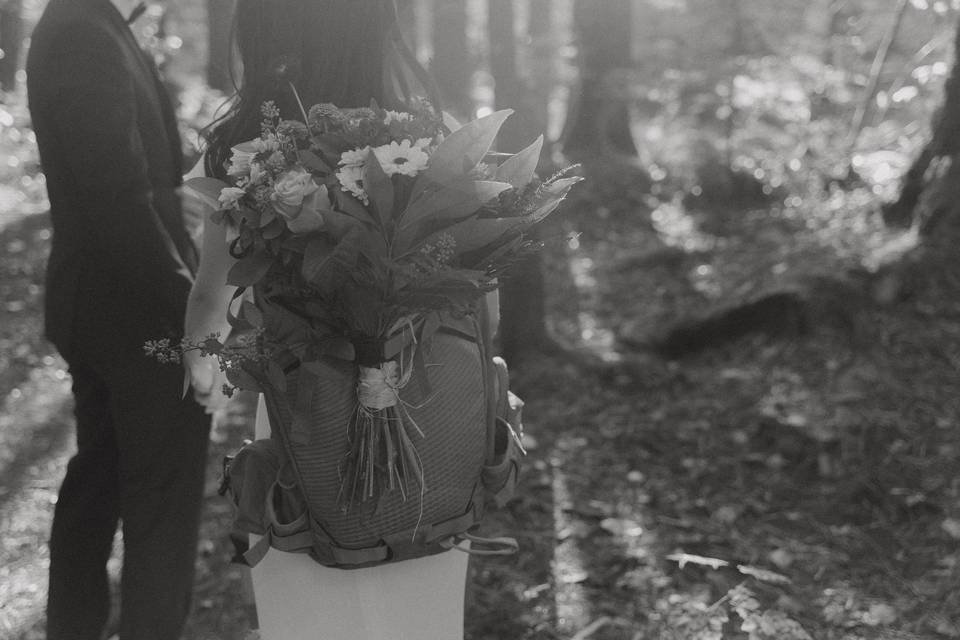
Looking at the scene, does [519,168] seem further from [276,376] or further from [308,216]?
[276,376]

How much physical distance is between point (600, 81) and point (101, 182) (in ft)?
25.1

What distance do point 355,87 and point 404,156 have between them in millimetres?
463

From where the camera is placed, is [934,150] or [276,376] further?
[934,150]

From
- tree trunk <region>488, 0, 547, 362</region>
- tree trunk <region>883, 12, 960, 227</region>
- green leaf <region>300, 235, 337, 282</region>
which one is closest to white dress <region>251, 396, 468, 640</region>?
green leaf <region>300, 235, 337, 282</region>

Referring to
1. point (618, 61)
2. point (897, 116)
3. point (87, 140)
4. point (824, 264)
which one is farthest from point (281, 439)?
point (618, 61)

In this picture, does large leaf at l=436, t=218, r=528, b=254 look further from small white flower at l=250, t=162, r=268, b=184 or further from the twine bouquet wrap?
small white flower at l=250, t=162, r=268, b=184

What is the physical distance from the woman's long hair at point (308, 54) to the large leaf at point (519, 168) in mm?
413

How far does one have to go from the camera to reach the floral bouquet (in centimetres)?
187

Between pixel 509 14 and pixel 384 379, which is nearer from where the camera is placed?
pixel 384 379

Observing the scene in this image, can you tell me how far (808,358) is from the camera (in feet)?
16.9

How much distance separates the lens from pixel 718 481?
4.60m

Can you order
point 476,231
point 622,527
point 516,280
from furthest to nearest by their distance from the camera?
point 516,280, point 622,527, point 476,231

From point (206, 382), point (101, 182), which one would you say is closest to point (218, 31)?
point (101, 182)

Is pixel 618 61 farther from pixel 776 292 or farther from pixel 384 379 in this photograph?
pixel 384 379
